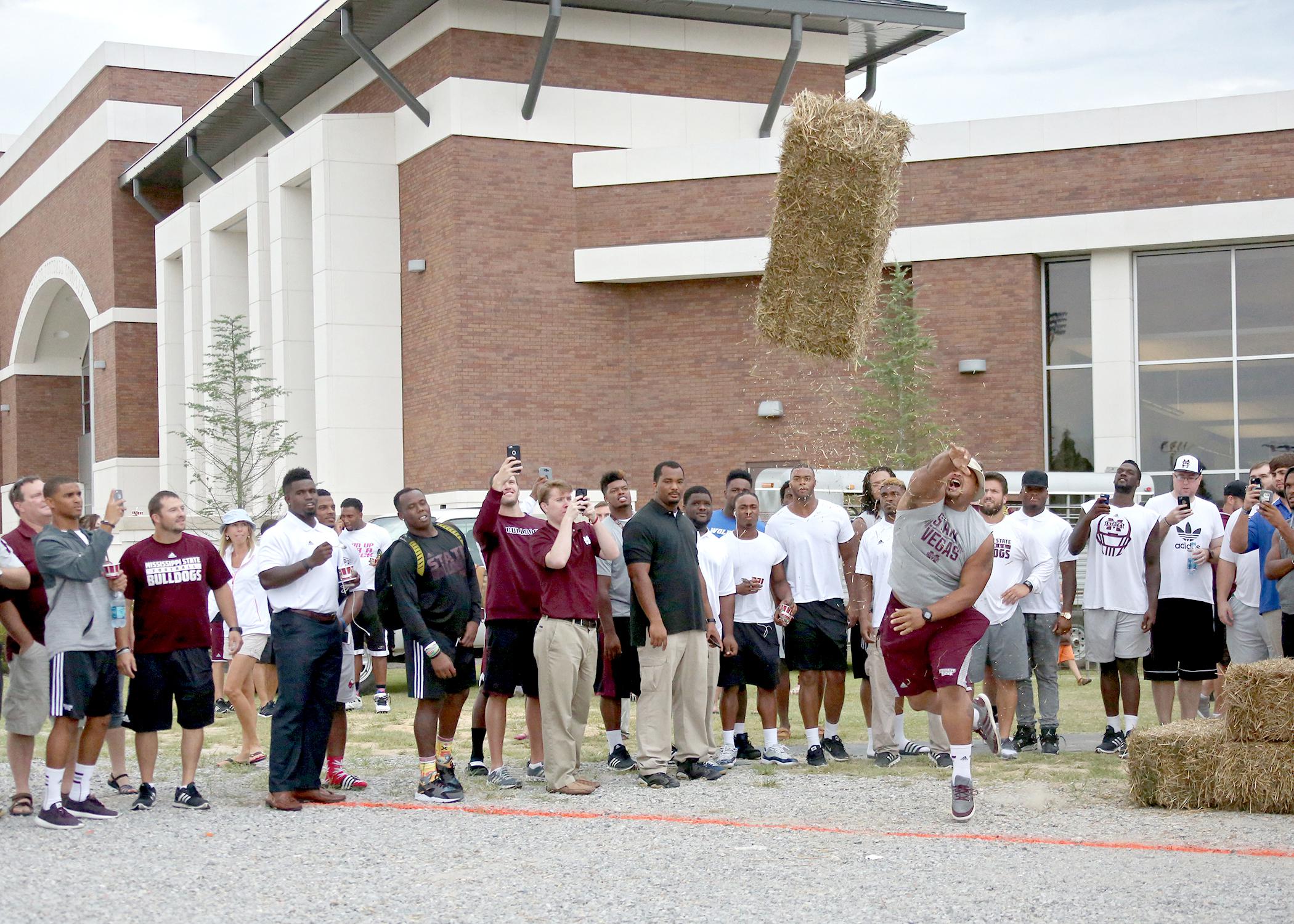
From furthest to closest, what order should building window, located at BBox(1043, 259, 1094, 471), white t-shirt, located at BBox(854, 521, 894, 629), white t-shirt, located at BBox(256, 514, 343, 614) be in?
building window, located at BBox(1043, 259, 1094, 471) → white t-shirt, located at BBox(854, 521, 894, 629) → white t-shirt, located at BBox(256, 514, 343, 614)

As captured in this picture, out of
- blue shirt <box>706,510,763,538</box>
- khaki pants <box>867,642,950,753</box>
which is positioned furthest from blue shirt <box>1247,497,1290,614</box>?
blue shirt <box>706,510,763,538</box>

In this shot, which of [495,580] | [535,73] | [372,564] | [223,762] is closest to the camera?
[495,580]

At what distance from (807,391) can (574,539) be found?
1721cm

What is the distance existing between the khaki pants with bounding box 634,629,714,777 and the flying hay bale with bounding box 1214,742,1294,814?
123 inches

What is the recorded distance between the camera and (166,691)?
8305 mm

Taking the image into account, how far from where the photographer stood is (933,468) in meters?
7.59

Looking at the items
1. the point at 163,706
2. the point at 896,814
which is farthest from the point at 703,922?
the point at 163,706

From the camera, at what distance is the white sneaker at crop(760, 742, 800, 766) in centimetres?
962

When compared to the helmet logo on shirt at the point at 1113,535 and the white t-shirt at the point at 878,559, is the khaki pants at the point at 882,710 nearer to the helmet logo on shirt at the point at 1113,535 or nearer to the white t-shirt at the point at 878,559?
the white t-shirt at the point at 878,559

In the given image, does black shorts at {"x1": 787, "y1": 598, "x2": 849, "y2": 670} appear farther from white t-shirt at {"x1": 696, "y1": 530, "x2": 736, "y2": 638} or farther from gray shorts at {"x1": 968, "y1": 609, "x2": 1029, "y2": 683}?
gray shorts at {"x1": 968, "y1": 609, "x2": 1029, "y2": 683}

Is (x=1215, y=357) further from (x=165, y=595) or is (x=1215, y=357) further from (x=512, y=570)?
(x=165, y=595)

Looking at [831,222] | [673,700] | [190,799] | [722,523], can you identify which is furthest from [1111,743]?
[831,222]

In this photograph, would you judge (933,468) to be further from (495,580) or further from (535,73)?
(535,73)

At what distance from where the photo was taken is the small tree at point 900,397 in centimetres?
2319
